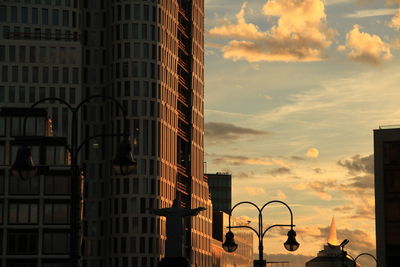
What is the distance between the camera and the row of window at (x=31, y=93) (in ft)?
627

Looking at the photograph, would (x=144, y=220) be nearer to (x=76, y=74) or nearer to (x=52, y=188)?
(x=76, y=74)

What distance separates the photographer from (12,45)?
190875 millimetres

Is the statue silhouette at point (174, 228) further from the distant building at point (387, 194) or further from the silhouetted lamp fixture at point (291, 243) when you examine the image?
the distant building at point (387, 194)

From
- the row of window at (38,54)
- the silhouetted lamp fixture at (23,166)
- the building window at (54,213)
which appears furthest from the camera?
the row of window at (38,54)

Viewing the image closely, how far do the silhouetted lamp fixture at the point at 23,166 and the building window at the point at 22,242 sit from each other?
109m

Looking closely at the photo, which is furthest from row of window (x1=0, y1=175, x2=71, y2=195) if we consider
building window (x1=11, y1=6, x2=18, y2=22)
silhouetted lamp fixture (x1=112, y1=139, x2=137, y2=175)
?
silhouetted lamp fixture (x1=112, y1=139, x2=137, y2=175)

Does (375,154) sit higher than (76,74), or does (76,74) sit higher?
(76,74)

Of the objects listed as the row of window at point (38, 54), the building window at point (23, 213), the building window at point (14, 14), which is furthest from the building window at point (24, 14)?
the building window at point (23, 213)

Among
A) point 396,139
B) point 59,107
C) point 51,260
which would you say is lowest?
point 51,260

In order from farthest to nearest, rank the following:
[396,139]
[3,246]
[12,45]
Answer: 1. [12,45]
2. [3,246]
3. [396,139]

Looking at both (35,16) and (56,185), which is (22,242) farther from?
(35,16)

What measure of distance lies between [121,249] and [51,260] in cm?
5143

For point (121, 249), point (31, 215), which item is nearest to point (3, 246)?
point (31, 215)

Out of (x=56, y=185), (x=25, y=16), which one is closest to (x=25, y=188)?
(x=56, y=185)
